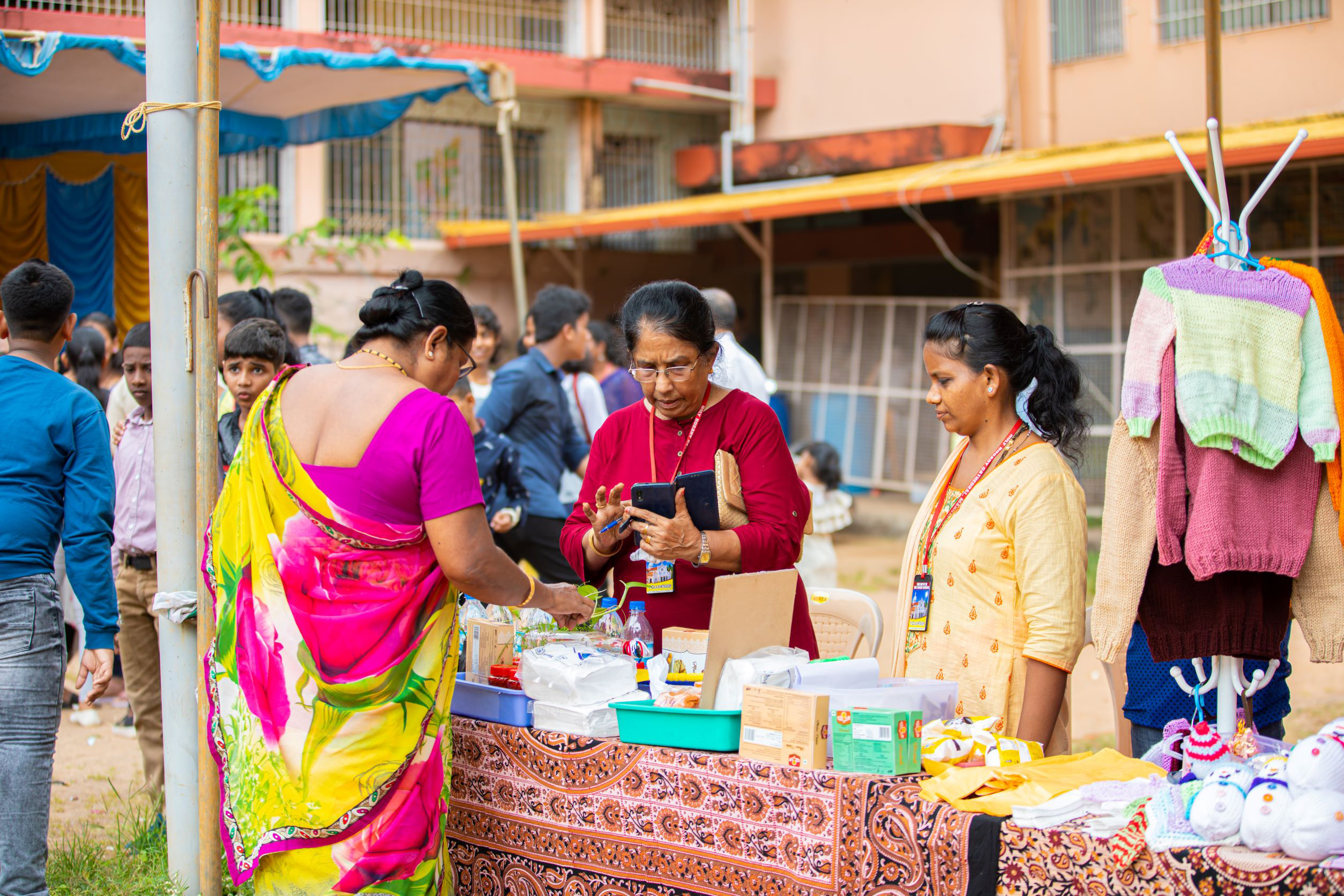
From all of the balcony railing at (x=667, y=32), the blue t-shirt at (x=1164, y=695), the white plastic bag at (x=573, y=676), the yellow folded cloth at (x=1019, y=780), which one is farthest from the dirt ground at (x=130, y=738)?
the balcony railing at (x=667, y=32)

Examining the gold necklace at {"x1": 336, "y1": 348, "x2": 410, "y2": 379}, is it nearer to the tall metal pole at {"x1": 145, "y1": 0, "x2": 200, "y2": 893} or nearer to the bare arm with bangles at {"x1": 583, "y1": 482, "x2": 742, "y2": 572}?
the bare arm with bangles at {"x1": 583, "y1": 482, "x2": 742, "y2": 572}

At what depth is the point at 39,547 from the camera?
300 centimetres

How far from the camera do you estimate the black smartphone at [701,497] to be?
2852 millimetres

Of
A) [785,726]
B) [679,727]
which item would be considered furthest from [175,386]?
[785,726]

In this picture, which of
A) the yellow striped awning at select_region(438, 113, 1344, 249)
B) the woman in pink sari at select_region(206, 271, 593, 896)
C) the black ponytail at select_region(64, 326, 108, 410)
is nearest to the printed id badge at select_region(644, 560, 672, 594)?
the woman in pink sari at select_region(206, 271, 593, 896)

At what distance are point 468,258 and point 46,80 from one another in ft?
29.3

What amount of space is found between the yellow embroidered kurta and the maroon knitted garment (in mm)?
157

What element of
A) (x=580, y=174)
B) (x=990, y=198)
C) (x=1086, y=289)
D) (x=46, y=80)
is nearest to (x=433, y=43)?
(x=580, y=174)

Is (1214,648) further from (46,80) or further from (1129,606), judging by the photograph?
(46,80)

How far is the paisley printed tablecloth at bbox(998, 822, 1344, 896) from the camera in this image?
184 cm

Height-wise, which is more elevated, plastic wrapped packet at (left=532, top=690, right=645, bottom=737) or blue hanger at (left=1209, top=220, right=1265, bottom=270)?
blue hanger at (left=1209, top=220, right=1265, bottom=270)

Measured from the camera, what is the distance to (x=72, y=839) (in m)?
3.97

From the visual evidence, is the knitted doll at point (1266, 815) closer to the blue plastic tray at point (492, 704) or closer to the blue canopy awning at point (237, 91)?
the blue plastic tray at point (492, 704)

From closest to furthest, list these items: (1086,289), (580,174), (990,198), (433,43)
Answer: (1086,289)
(990,198)
(433,43)
(580,174)
